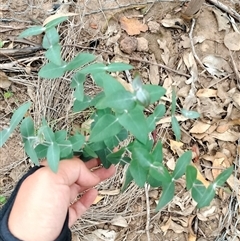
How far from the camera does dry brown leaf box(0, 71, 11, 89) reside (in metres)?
1.89

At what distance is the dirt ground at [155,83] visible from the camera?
186 cm

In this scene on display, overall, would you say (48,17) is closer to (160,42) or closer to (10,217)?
(160,42)

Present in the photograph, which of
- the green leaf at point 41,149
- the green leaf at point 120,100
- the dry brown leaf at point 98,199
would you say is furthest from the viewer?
the dry brown leaf at point 98,199

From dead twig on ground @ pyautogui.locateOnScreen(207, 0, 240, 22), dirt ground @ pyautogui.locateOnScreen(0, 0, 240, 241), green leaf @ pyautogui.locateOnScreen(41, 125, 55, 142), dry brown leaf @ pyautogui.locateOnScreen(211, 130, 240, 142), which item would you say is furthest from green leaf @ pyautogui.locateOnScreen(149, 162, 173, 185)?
dead twig on ground @ pyautogui.locateOnScreen(207, 0, 240, 22)

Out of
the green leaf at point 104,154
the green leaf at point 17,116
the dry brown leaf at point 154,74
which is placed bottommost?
the dry brown leaf at point 154,74

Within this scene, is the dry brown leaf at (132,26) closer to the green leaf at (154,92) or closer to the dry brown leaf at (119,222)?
the dry brown leaf at (119,222)

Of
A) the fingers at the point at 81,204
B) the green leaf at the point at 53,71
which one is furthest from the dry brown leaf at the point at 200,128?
the green leaf at the point at 53,71

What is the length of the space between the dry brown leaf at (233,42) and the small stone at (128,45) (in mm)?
406

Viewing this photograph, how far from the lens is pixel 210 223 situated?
1.88 metres

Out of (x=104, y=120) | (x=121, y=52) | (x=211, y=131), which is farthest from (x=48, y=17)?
(x=104, y=120)

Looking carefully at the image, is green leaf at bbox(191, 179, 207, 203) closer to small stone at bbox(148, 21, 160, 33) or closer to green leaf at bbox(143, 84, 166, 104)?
green leaf at bbox(143, 84, 166, 104)

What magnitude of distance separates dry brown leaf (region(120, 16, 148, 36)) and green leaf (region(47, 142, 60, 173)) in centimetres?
108

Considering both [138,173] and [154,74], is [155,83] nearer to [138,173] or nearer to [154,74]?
[154,74]

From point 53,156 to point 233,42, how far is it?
1283 mm
